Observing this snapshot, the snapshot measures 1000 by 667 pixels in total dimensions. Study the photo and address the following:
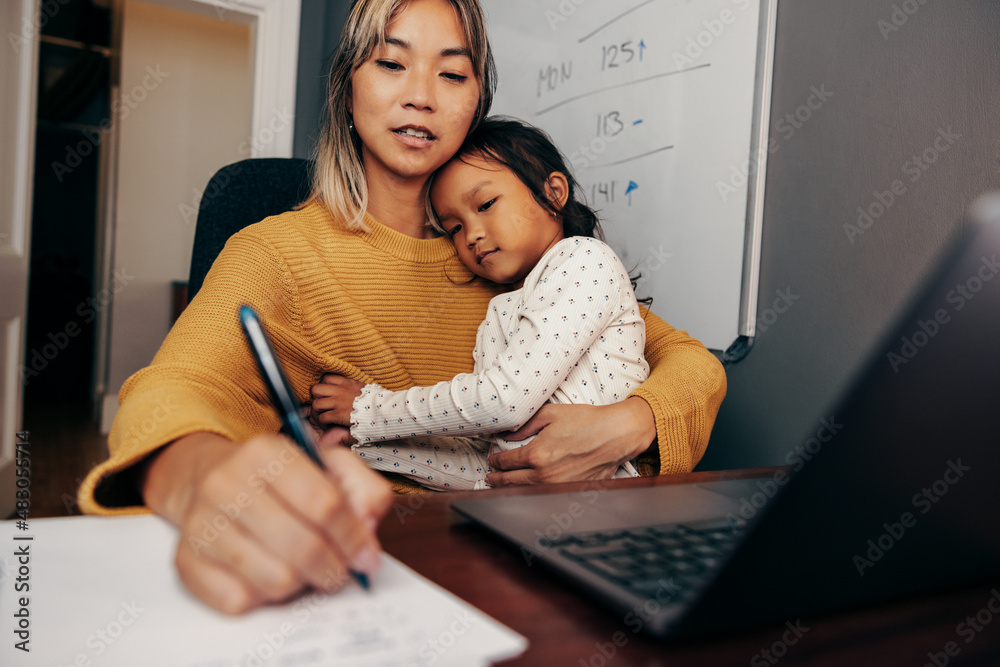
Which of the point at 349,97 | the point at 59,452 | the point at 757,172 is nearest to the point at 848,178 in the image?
the point at 757,172

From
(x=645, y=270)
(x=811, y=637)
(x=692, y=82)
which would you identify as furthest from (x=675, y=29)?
(x=811, y=637)

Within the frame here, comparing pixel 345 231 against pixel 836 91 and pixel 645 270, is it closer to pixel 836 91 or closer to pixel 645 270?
pixel 645 270

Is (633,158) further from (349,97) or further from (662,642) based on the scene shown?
(662,642)

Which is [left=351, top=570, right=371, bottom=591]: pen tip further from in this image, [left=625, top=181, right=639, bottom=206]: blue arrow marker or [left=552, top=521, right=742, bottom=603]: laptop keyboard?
[left=625, top=181, right=639, bottom=206]: blue arrow marker

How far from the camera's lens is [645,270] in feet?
4.77

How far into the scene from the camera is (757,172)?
1.19 metres

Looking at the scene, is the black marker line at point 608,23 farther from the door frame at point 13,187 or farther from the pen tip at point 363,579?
the door frame at point 13,187

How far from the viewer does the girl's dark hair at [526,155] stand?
1.16 meters

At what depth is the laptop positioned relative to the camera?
0.29 meters

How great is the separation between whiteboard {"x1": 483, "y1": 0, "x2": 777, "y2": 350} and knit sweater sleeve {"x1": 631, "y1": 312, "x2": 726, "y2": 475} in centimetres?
30

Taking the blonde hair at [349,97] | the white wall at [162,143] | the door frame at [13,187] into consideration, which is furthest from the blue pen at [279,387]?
the white wall at [162,143]

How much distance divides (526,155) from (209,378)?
2.31ft

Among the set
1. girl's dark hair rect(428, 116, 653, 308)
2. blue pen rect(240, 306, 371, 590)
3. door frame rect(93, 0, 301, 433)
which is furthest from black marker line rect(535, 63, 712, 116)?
door frame rect(93, 0, 301, 433)

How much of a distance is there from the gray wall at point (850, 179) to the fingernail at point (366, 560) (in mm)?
918
